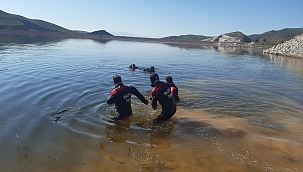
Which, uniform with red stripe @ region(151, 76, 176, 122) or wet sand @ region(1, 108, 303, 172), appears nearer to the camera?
wet sand @ region(1, 108, 303, 172)

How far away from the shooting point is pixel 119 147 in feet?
22.8

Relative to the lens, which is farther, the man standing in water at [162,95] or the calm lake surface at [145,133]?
the man standing in water at [162,95]

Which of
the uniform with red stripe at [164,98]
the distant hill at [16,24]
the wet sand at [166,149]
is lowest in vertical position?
the wet sand at [166,149]

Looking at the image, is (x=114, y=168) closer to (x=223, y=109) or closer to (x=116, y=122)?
(x=116, y=122)

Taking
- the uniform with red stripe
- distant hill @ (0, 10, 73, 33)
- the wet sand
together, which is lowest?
the wet sand

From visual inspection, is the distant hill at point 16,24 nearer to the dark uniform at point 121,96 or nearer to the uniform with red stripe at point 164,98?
the dark uniform at point 121,96

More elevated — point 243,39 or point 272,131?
point 243,39

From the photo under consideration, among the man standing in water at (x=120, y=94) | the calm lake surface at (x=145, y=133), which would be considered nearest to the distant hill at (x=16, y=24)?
the calm lake surface at (x=145, y=133)

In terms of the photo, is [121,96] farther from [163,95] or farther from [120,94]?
[163,95]

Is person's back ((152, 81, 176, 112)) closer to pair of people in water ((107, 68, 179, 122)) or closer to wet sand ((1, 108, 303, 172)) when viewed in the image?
pair of people in water ((107, 68, 179, 122))

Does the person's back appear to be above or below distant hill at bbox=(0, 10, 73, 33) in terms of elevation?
below

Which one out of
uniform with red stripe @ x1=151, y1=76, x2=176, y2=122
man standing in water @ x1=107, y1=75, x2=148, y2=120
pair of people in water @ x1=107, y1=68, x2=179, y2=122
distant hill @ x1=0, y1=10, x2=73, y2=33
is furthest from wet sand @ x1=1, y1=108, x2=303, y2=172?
distant hill @ x1=0, y1=10, x2=73, y2=33

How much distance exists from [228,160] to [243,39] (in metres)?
150

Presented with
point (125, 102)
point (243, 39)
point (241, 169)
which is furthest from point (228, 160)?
point (243, 39)
